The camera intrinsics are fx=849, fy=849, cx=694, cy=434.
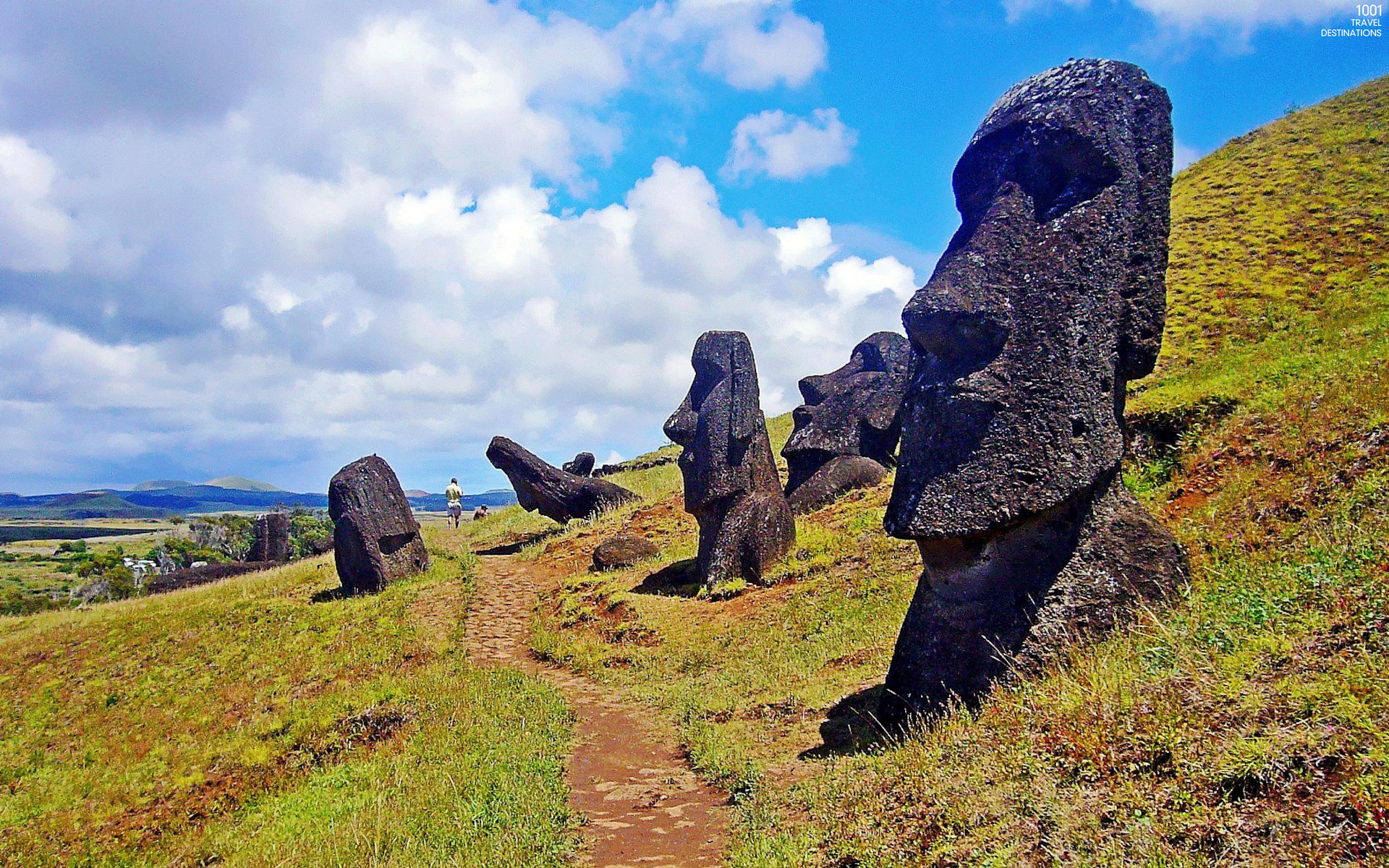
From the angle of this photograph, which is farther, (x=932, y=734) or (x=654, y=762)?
(x=654, y=762)

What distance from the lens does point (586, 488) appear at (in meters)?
26.0

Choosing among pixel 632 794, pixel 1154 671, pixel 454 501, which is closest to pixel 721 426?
pixel 632 794

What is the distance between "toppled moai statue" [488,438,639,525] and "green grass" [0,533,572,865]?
8.24 meters

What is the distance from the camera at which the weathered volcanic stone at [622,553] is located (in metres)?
18.0

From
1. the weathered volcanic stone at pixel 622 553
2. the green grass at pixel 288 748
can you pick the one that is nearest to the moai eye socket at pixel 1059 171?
the green grass at pixel 288 748

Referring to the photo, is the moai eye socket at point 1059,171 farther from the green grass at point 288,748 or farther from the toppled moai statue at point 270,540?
the toppled moai statue at point 270,540

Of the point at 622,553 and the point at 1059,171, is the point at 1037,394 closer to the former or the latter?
the point at 1059,171

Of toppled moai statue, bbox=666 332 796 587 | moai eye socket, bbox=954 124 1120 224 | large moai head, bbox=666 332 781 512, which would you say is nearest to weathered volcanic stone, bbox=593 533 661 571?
toppled moai statue, bbox=666 332 796 587

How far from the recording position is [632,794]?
6738 millimetres

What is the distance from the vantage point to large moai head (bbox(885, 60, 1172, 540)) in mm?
5980

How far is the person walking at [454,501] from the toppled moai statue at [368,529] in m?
13.8

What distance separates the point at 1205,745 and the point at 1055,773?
2.26ft

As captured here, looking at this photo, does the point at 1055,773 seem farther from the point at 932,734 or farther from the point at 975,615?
the point at 975,615

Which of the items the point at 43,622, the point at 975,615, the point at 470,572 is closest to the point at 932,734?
the point at 975,615
